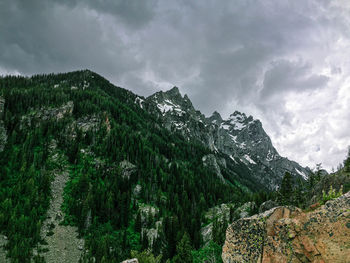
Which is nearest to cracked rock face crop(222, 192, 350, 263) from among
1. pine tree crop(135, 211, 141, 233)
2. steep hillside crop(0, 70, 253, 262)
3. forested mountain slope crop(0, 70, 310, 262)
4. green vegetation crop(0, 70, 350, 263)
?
green vegetation crop(0, 70, 350, 263)

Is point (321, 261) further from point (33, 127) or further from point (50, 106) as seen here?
point (50, 106)

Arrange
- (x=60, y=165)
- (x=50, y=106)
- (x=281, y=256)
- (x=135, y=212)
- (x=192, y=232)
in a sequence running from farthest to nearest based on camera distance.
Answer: (x=50, y=106), (x=60, y=165), (x=135, y=212), (x=192, y=232), (x=281, y=256)

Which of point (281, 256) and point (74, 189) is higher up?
point (74, 189)

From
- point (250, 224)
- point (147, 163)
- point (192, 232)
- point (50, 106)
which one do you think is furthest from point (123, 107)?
point (250, 224)

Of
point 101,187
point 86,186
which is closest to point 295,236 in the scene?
point 86,186

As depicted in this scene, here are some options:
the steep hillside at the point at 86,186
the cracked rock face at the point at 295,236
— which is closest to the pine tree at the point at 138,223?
the steep hillside at the point at 86,186

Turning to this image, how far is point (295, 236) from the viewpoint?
9.70 m

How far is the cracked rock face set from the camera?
8.71 m

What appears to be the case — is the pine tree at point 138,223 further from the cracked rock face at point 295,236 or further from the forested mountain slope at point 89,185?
the cracked rock face at point 295,236

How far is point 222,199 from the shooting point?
12056 centimetres

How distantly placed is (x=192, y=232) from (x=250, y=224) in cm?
7525

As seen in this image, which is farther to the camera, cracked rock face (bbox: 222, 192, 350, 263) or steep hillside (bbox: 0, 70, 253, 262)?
steep hillside (bbox: 0, 70, 253, 262)

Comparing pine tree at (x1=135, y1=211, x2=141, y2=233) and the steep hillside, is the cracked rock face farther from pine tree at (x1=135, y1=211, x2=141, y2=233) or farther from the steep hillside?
pine tree at (x1=135, y1=211, x2=141, y2=233)

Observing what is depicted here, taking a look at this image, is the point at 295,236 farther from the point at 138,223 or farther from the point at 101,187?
the point at 101,187
